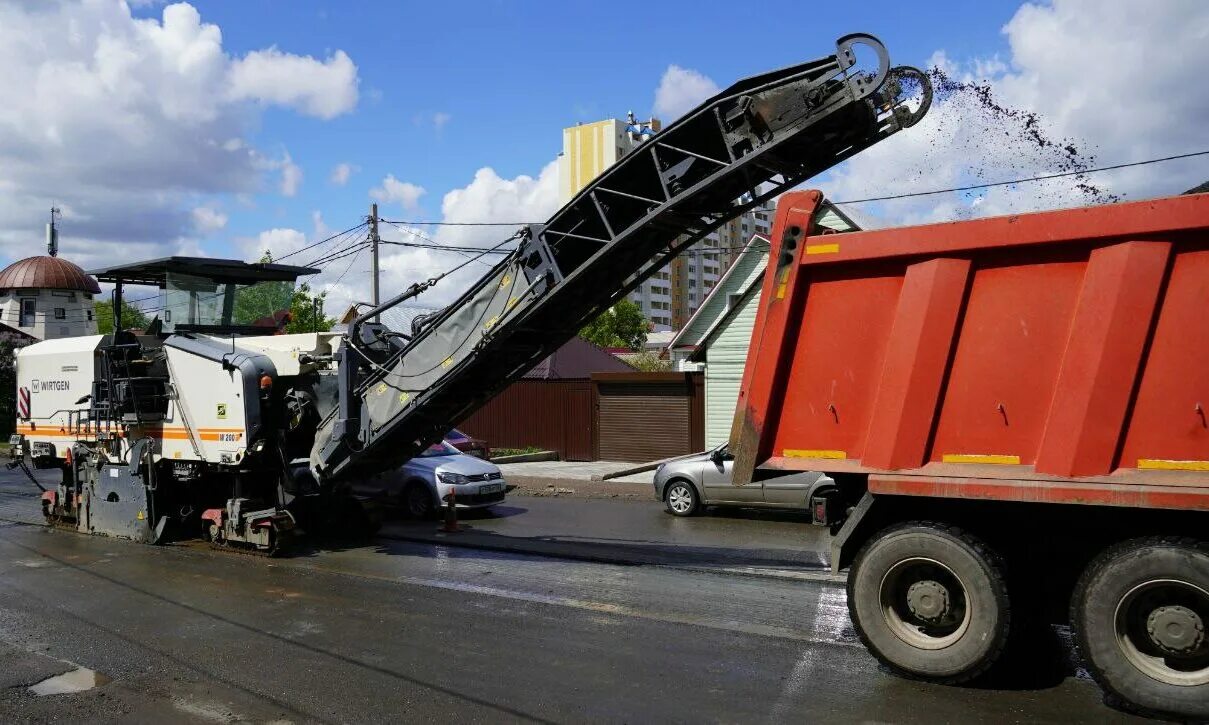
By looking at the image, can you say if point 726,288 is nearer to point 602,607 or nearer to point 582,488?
point 582,488

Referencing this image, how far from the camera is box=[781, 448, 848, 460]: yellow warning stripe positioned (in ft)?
20.5

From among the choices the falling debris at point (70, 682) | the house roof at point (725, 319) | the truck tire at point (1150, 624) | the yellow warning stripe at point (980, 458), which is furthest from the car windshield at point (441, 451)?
the truck tire at point (1150, 624)

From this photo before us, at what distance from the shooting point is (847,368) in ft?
20.5

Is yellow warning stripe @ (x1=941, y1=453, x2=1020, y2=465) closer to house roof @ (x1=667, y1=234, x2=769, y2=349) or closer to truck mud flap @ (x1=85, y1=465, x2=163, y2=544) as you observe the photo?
truck mud flap @ (x1=85, y1=465, x2=163, y2=544)

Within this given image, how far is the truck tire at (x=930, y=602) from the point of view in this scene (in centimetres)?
563

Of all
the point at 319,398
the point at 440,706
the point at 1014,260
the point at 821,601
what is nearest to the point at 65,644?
the point at 440,706

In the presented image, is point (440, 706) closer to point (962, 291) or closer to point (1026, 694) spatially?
point (1026, 694)

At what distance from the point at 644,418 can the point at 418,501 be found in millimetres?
10737

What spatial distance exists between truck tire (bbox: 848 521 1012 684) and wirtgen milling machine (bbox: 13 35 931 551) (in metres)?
3.30

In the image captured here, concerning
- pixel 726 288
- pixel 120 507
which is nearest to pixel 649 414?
pixel 726 288

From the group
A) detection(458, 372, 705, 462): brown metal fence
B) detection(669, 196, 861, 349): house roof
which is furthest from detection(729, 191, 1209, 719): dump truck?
detection(458, 372, 705, 462): brown metal fence

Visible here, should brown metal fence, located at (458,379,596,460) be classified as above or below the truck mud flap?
above

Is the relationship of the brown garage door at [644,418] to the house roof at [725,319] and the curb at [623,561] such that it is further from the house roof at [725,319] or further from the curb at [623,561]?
the curb at [623,561]

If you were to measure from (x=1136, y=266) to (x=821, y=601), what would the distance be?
4.19 meters
